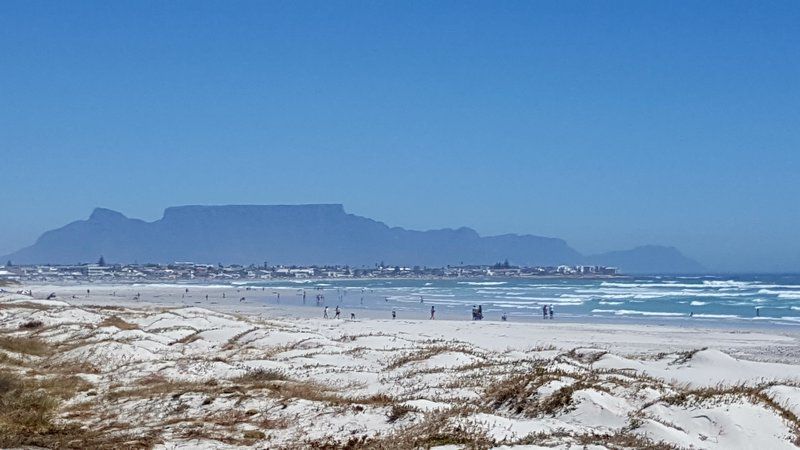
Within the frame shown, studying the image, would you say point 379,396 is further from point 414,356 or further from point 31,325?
point 31,325

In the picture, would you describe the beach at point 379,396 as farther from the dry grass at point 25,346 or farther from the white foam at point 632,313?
the white foam at point 632,313

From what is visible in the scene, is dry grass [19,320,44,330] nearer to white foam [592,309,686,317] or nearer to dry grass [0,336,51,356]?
dry grass [0,336,51,356]

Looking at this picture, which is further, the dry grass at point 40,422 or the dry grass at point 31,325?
the dry grass at point 31,325

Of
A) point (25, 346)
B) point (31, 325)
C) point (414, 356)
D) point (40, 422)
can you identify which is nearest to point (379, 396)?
point (40, 422)

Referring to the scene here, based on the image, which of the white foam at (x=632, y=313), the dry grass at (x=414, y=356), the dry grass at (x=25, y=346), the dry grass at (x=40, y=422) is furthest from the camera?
the white foam at (x=632, y=313)

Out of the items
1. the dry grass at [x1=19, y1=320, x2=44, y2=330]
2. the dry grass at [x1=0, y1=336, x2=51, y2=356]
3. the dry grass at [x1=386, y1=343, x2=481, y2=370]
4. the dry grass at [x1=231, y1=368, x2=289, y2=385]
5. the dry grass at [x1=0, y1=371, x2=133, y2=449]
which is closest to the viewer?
the dry grass at [x1=0, y1=371, x2=133, y2=449]

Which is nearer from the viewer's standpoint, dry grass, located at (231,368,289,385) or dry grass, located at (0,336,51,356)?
dry grass, located at (231,368,289,385)

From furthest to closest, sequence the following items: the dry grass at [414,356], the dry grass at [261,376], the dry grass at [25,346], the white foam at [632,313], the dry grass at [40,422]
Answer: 1. the white foam at [632,313]
2. the dry grass at [25,346]
3. the dry grass at [414,356]
4. the dry grass at [261,376]
5. the dry grass at [40,422]

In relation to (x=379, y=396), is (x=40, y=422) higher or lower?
lower

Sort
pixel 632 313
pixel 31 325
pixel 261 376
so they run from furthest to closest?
1. pixel 632 313
2. pixel 31 325
3. pixel 261 376

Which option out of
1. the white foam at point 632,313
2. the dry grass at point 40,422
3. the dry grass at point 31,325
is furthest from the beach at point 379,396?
the white foam at point 632,313

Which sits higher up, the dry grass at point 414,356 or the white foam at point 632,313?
the dry grass at point 414,356

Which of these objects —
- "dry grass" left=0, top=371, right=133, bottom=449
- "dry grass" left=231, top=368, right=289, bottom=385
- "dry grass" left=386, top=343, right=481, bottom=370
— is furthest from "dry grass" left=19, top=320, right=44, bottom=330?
"dry grass" left=386, top=343, right=481, bottom=370

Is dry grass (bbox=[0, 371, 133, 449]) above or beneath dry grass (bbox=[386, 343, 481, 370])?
beneath
